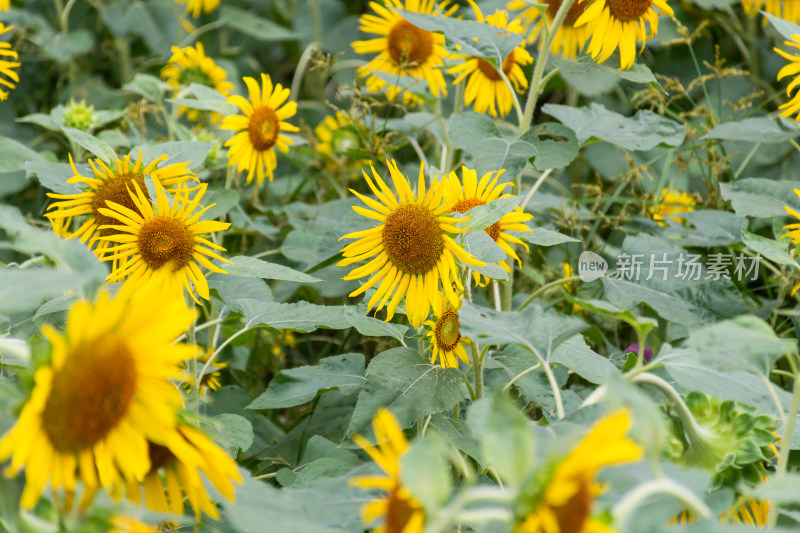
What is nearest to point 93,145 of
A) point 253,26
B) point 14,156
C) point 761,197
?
point 14,156

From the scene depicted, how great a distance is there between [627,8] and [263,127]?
0.48 m

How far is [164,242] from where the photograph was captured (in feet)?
2.38

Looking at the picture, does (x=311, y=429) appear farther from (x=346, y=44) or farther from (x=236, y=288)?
(x=346, y=44)

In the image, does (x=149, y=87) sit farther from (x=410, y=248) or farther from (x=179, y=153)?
(x=410, y=248)

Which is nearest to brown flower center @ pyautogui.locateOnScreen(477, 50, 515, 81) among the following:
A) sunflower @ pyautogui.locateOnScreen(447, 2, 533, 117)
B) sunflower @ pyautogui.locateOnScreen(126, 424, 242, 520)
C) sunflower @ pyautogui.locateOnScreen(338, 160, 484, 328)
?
sunflower @ pyautogui.locateOnScreen(447, 2, 533, 117)

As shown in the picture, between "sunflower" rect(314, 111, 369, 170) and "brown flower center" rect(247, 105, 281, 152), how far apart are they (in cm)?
17

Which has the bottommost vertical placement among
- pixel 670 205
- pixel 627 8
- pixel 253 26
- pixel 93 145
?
pixel 670 205

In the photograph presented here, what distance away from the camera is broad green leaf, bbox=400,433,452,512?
0.36m

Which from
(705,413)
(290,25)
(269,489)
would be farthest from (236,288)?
(290,25)

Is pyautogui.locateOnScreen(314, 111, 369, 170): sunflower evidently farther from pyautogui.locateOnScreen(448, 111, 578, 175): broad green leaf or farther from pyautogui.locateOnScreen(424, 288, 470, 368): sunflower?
pyautogui.locateOnScreen(424, 288, 470, 368): sunflower

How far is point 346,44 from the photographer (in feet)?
6.32

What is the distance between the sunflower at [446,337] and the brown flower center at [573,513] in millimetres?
381

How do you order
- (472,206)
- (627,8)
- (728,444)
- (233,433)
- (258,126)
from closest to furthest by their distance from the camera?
(728,444) < (233,433) < (472,206) < (627,8) < (258,126)

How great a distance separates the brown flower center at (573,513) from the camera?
362 mm
